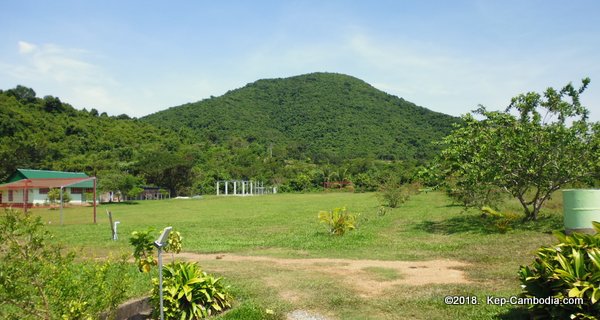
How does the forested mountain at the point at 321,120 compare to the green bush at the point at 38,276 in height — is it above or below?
above

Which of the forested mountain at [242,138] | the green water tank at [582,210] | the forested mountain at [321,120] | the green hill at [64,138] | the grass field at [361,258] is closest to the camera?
the grass field at [361,258]

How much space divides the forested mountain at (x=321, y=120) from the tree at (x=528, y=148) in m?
78.6

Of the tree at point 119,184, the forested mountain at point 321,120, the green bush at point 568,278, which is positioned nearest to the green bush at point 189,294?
the green bush at point 568,278

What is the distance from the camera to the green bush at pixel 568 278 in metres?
4.39

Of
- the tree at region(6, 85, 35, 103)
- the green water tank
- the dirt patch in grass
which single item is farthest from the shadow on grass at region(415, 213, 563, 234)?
the tree at region(6, 85, 35, 103)

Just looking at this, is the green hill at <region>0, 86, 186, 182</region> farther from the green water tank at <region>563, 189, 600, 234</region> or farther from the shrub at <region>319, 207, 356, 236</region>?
the green water tank at <region>563, 189, 600, 234</region>

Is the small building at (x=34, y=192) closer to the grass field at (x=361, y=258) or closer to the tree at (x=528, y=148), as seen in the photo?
the grass field at (x=361, y=258)

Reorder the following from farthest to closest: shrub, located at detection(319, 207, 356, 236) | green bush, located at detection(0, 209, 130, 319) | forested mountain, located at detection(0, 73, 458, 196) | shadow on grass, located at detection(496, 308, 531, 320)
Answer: forested mountain, located at detection(0, 73, 458, 196)
shrub, located at detection(319, 207, 356, 236)
shadow on grass, located at detection(496, 308, 531, 320)
green bush, located at detection(0, 209, 130, 319)

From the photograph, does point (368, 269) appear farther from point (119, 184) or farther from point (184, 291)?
point (119, 184)

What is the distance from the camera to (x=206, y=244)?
13008 mm

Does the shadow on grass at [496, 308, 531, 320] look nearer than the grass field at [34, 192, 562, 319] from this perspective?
Yes

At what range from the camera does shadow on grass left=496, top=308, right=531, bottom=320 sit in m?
5.52

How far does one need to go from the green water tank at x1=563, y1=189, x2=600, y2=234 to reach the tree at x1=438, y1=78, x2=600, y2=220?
23.8 feet

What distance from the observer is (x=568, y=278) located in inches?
179
